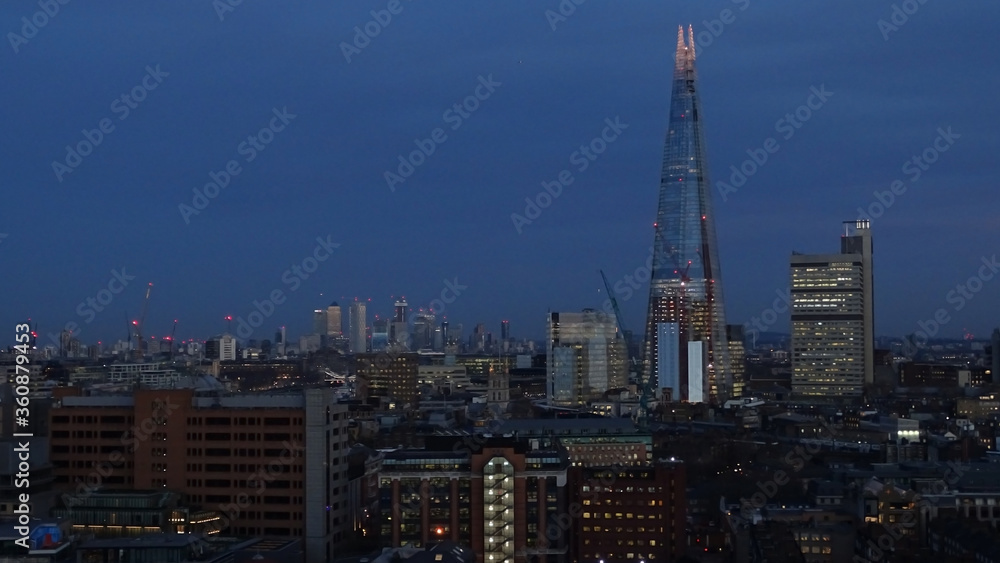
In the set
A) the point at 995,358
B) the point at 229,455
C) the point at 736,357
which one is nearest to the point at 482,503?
the point at 229,455

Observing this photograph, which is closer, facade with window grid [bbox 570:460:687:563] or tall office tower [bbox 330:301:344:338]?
facade with window grid [bbox 570:460:687:563]

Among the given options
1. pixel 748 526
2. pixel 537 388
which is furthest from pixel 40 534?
pixel 537 388

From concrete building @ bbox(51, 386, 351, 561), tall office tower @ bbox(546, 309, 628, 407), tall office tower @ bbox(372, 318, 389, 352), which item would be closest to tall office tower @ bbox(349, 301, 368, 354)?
tall office tower @ bbox(372, 318, 389, 352)

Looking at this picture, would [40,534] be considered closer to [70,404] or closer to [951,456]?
[70,404]

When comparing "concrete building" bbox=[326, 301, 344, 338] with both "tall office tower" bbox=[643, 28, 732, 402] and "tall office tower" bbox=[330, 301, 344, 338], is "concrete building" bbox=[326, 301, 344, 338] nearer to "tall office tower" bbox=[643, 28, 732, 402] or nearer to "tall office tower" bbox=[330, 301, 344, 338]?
"tall office tower" bbox=[330, 301, 344, 338]

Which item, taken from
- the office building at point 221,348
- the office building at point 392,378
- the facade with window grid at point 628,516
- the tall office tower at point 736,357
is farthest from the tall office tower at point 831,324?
the facade with window grid at point 628,516

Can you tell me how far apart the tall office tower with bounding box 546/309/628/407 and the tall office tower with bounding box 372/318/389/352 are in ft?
147

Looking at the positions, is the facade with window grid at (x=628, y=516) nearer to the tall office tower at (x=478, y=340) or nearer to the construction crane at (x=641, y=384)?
the construction crane at (x=641, y=384)

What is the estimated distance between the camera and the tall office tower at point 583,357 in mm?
84688

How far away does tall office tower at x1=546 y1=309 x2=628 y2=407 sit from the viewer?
84688 millimetres

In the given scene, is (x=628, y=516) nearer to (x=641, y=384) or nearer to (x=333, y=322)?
(x=641, y=384)

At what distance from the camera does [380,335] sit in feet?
460

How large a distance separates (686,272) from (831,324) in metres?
10.5

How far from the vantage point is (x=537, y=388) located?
92312 mm
